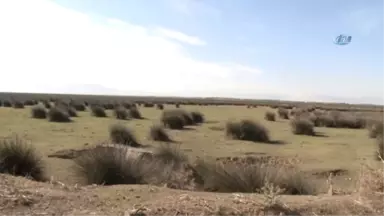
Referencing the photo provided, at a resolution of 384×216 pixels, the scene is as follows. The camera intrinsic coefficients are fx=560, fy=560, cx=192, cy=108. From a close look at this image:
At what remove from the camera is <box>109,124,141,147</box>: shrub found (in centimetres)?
2367

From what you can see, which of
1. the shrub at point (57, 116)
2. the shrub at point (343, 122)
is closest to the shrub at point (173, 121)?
the shrub at point (57, 116)

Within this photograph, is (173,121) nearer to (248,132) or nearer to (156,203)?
(248,132)

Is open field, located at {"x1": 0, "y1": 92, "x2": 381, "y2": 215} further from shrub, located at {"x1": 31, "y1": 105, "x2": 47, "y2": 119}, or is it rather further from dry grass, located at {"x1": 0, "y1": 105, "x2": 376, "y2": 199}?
shrub, located at {"x1": 31, "y1": 105, "x2": 47, "y2": 119}

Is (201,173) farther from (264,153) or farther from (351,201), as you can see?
(264,153)

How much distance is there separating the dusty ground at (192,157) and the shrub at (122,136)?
77 cm

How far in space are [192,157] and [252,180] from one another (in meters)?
8.49

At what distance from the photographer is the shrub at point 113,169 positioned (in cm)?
1186

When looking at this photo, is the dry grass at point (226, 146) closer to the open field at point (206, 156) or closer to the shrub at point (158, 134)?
the open field at point (206, 156)

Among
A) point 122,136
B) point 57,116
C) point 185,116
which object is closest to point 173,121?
point 185,116

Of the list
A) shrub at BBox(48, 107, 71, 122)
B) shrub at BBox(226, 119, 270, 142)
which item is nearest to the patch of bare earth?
shrub at BBox(226, 119, 270, 142)

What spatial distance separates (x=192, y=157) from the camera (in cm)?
1955

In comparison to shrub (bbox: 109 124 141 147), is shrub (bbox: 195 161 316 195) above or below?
above

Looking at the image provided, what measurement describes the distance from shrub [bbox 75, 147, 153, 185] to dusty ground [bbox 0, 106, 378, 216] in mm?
698

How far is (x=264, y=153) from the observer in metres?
22.5
